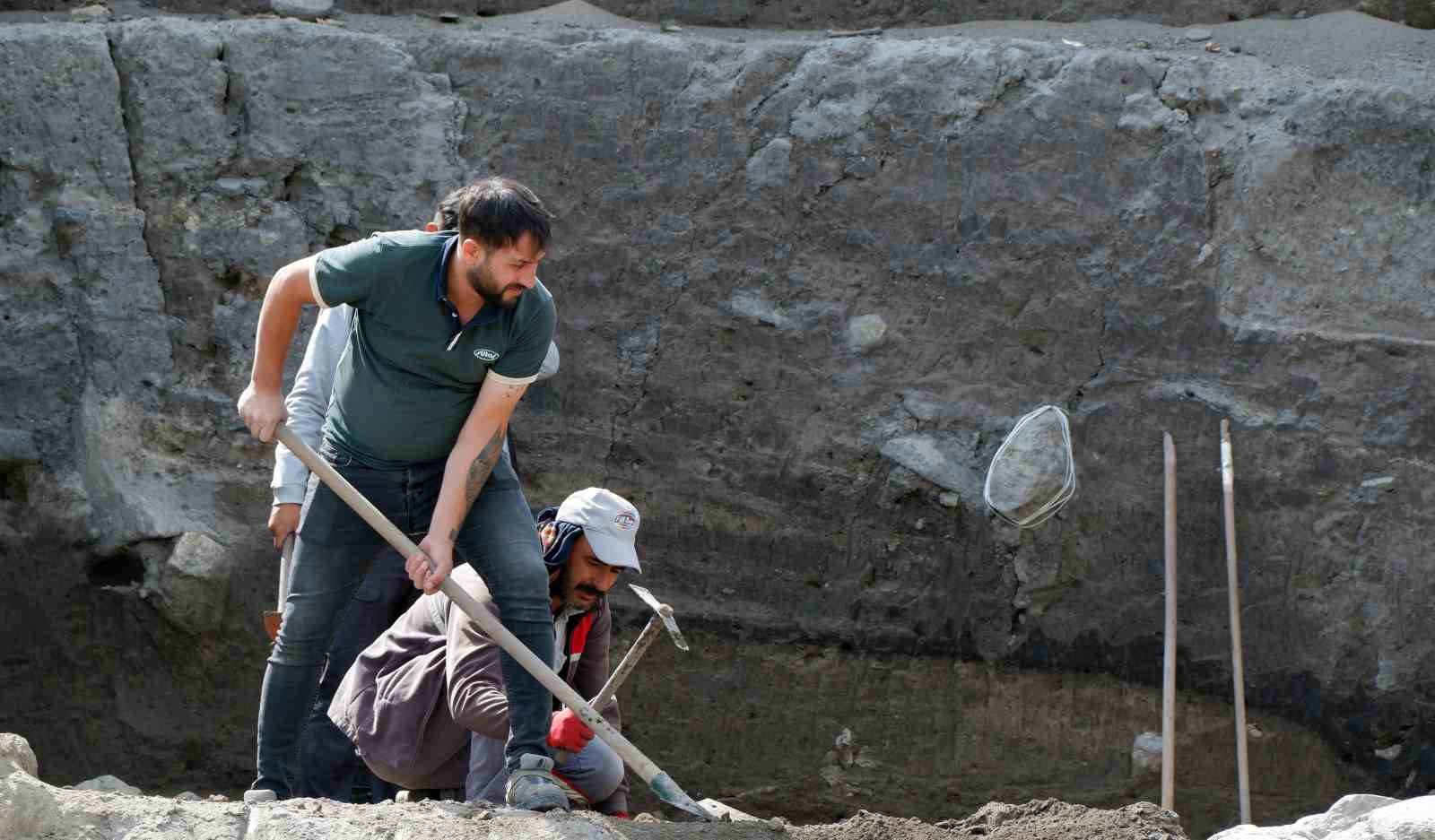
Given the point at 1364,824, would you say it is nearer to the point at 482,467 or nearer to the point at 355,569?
the point at 482,467

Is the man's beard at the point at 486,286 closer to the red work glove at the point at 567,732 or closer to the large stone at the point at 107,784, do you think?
the red work glove at the point at 567,732

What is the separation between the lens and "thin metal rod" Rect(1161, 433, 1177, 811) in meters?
4.62

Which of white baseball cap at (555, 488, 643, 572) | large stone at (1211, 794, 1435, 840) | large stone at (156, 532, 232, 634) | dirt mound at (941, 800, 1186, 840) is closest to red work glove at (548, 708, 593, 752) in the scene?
white baseball cap at (555, 488, 643, 572)

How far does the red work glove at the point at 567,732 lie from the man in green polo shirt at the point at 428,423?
0.65ft

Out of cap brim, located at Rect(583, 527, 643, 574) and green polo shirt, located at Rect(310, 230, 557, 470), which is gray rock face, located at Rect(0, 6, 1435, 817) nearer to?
cap brim, located at Rect(583, 527, 643, 574)

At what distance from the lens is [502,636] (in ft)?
10.5

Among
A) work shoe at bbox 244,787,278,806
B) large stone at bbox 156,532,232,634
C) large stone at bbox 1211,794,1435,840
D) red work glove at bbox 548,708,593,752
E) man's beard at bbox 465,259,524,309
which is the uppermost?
man's beard at bbox 465,259,524,309

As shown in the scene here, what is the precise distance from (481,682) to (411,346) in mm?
725

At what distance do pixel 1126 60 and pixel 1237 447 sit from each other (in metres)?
1.25

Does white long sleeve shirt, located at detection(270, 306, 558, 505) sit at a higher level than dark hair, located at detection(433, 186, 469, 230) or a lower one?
lower

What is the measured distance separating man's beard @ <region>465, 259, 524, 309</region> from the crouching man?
578mm

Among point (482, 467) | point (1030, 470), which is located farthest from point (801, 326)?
point (482, 467)

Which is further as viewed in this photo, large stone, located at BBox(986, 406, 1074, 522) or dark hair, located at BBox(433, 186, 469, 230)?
large stone, located at BBox(986, 406, 1074, 522)

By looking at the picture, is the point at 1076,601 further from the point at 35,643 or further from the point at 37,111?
the point at 37,111
